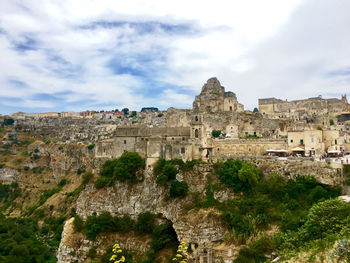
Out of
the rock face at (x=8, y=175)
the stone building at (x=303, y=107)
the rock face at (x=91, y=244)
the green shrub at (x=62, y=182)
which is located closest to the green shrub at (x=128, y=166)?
the rock face at (x=91, y=244)

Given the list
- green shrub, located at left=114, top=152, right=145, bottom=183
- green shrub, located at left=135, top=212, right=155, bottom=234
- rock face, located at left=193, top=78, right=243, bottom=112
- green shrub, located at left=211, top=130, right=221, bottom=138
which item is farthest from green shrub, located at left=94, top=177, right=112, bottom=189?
rock face, located at left=193, top=78, right=243, bottom=112

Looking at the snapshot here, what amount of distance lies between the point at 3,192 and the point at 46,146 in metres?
17.6

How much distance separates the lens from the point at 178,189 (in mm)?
38594

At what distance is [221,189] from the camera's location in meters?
37.2

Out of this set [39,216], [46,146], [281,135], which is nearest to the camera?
[281,135]

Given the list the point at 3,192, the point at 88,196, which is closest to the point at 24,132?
the point at 3,192

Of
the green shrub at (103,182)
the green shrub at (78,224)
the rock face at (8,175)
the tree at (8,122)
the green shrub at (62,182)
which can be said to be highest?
the tree at (8,122)

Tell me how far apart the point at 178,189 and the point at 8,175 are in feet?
227

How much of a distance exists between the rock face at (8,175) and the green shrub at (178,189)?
6608cm

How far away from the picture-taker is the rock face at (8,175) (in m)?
87.1

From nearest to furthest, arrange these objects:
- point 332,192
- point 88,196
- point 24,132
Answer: point 332,192, point 88,196, point 24,132

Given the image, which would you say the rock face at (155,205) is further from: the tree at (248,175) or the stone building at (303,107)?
the stone building at (303,107)

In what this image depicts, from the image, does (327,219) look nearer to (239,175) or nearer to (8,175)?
(239,175)

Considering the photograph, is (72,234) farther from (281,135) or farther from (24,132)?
(24,132)
